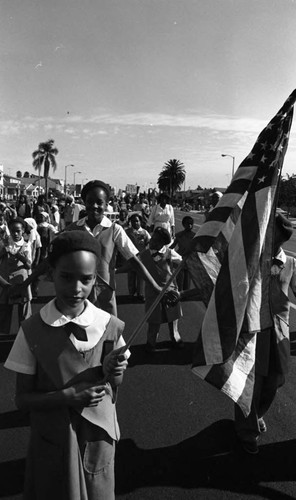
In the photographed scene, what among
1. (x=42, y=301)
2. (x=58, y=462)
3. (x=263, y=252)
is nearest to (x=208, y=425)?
(x=263, y=252)

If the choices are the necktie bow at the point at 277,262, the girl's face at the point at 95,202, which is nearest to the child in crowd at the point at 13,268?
the girl's face at the point at 95,202

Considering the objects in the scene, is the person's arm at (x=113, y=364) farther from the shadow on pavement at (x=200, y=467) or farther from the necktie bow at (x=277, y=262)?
the necktie bow at (x=277, y=262)

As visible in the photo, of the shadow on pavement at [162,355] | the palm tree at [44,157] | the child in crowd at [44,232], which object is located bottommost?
the shadow on pavement at [162,355]

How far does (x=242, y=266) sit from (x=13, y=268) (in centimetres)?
419

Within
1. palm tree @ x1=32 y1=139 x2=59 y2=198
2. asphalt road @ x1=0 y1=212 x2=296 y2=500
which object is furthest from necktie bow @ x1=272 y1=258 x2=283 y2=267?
palm tree @ x1=32 y1=139 x2=59 y2=198

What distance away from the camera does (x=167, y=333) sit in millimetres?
6121

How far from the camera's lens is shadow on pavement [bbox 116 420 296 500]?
2.85 m

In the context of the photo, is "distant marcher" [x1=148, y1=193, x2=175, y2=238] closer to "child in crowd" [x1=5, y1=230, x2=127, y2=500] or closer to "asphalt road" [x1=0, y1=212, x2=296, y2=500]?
"asphalt road" [x1=0, y1=212, x2=296, y2=500]

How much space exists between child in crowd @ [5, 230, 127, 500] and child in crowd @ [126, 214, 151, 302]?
245 inches

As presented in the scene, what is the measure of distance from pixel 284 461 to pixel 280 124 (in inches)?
97.6

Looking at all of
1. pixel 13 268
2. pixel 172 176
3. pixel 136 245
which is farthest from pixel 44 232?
pixel 172 176

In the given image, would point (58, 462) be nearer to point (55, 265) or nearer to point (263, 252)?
point (55, 265)

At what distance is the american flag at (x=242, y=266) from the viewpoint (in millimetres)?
2275

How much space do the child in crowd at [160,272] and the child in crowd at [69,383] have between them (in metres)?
3.47
